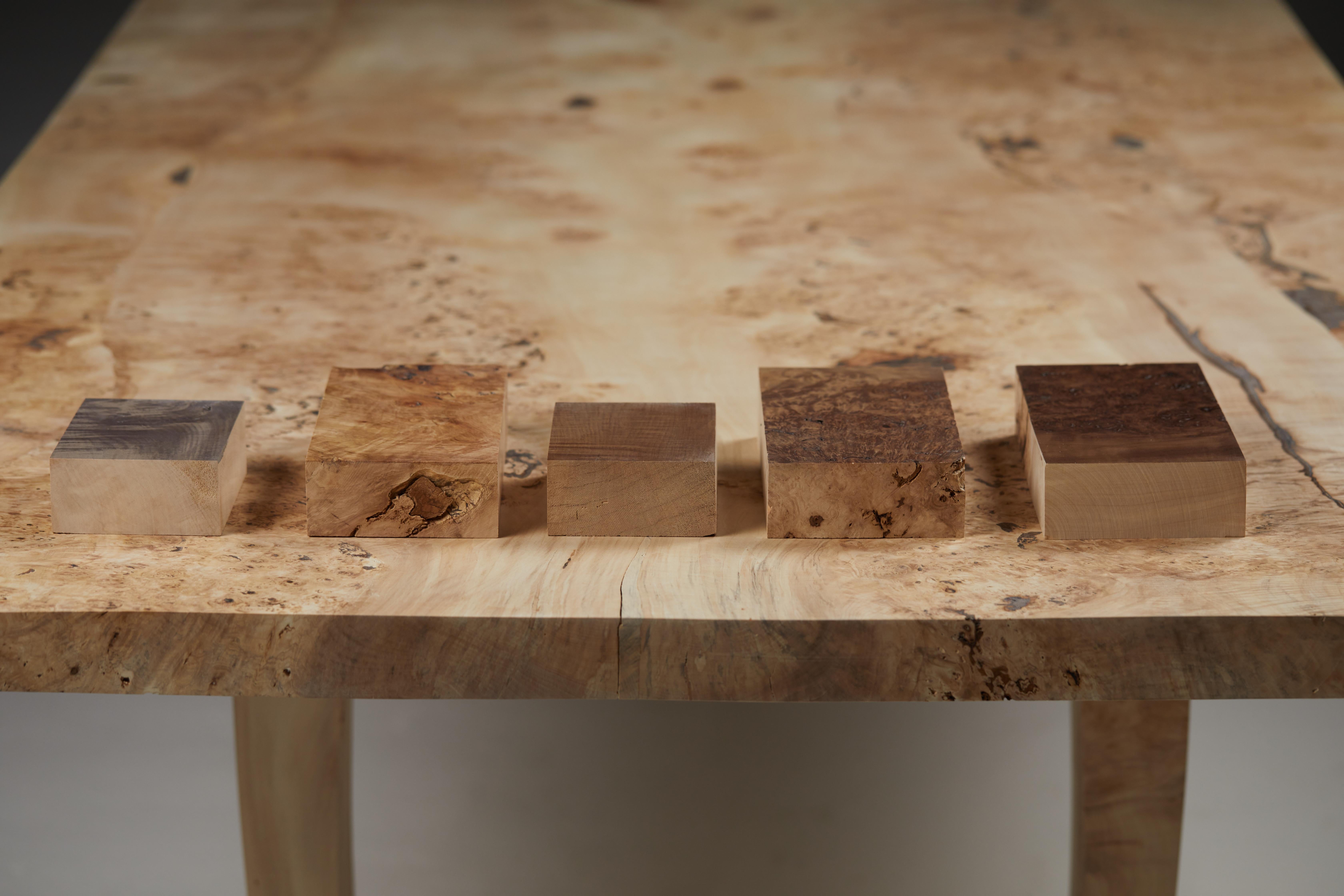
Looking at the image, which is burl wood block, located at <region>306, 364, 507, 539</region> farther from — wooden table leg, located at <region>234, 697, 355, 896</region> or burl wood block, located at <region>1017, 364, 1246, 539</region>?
wooden table leg, located at <region>234, 697, 355, 896</region>

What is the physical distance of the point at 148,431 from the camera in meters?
0.70

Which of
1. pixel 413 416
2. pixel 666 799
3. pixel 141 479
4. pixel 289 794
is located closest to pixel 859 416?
pixel 413 416

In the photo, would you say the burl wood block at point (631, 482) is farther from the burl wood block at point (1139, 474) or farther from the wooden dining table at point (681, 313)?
the burl wood block at point (1139, 474)

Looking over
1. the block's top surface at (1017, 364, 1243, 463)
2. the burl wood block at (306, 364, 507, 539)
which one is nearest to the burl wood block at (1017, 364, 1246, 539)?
the block's top surface at (1017, 364, 1243, 463)

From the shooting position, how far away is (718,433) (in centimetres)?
81

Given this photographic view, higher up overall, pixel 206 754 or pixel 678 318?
pixel 678 318

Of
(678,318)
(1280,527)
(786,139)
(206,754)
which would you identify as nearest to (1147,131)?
(786,139)

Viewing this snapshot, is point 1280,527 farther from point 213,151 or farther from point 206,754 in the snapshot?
point 206,754

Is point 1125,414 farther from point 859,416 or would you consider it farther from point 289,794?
point 289,794

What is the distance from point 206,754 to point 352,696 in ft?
3.56

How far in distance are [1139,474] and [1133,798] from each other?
62cm

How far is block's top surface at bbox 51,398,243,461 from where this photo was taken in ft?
2.21

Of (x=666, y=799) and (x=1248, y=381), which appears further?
(x=666, y=799)

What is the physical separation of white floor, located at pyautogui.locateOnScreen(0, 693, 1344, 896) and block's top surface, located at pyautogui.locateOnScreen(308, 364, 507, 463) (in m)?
0.82
